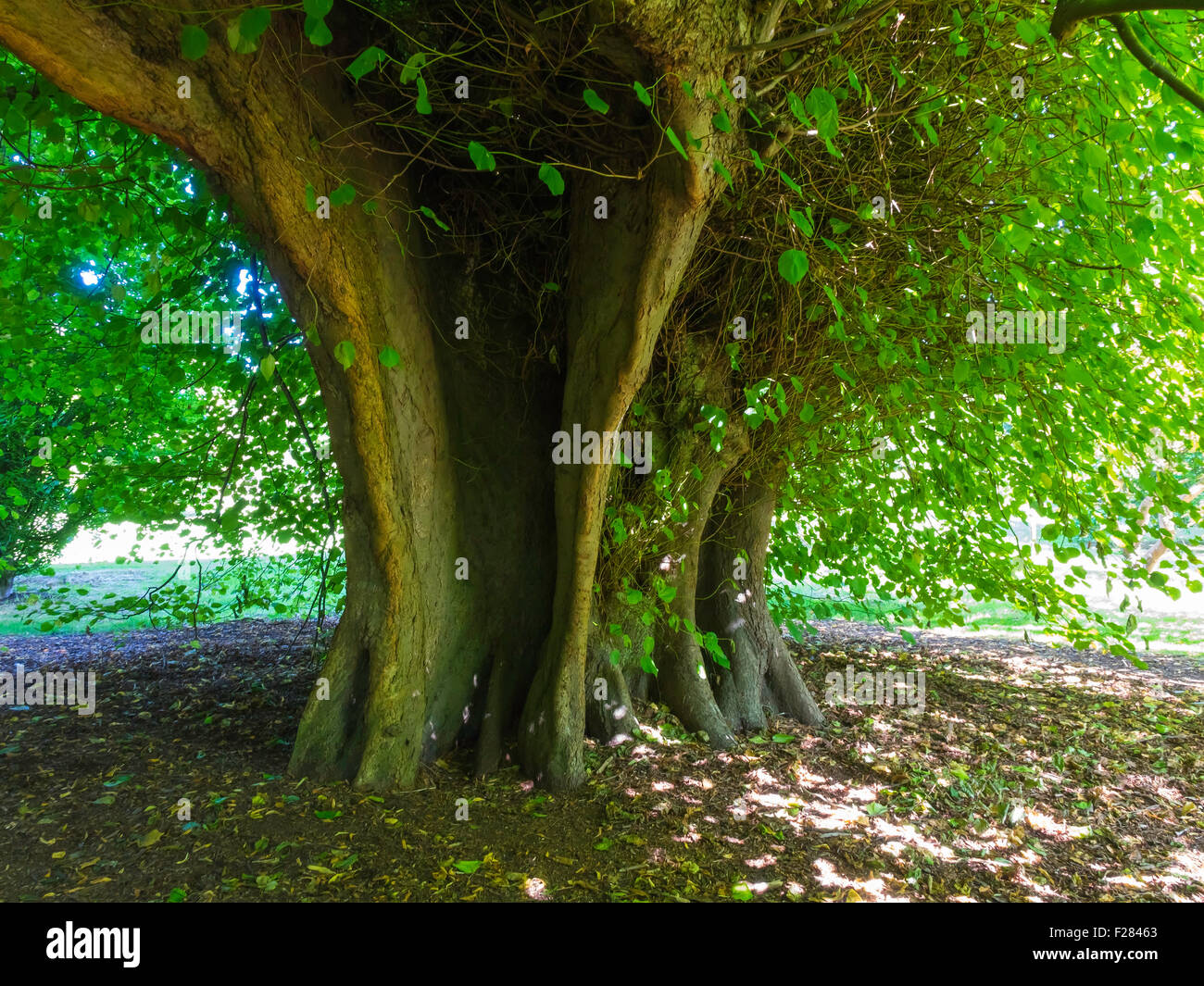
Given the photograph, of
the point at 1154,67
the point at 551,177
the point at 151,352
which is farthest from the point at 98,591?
the point at 1154,67

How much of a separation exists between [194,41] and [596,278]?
6.26 feet

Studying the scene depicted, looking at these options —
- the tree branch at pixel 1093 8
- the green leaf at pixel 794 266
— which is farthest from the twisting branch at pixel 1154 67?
the green leaf at pixel 794 266

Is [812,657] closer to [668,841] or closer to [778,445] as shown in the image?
[778,445]

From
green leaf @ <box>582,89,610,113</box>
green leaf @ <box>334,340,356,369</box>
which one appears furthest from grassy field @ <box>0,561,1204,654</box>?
green leaf @ <box>582,89,610,113</box>

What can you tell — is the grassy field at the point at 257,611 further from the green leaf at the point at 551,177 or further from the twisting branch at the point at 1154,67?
the green leaf at the point at 551,177

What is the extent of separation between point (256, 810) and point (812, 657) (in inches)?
211

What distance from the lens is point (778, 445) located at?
5129 millimetres

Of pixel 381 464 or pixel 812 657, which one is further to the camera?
pixel 812 657

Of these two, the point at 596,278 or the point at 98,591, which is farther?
the point at 98,591

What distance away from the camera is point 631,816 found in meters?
3.74

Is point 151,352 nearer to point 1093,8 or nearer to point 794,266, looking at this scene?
point 794,266

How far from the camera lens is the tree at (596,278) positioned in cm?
296

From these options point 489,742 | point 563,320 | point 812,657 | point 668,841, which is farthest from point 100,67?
point 812,657
